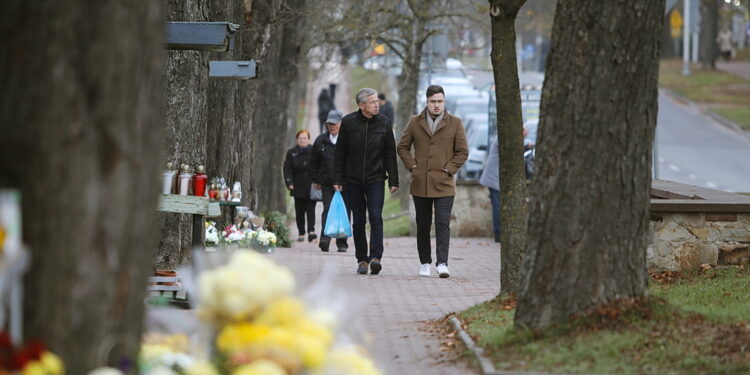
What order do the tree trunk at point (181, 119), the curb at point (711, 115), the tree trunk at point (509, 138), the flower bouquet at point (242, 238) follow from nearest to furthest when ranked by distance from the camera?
the tree trunk at point (509, 138)
the tree trunk at point (181, 119)
the flower bouquet at point (242, 238)
the curb at point (711, 115)

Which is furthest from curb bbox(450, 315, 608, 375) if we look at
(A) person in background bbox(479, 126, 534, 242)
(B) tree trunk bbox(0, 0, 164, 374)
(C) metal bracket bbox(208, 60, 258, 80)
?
(A) person in background bbox(479, 126, 534, 242)

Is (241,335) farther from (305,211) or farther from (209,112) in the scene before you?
(305,211)

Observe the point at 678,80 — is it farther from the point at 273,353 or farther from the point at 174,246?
the point at 273,353

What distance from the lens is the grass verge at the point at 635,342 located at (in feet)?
23.7

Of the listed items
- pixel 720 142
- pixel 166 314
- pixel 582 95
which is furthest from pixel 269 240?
pixel 720 142

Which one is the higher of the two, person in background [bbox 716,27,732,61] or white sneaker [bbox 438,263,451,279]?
person in background [bbox 716,27,732,61]

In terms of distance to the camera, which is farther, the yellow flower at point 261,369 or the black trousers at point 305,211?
the black trousers at point 305,211

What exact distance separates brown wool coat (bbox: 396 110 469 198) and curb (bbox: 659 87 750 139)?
92.5ft

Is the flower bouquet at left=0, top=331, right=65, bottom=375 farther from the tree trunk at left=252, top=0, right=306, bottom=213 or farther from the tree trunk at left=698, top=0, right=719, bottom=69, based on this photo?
the tree trunk at left=698, top=0, right=719, bottom=69

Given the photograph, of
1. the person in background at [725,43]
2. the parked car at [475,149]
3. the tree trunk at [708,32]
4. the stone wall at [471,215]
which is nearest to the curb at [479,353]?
the stone wall at [471,215]

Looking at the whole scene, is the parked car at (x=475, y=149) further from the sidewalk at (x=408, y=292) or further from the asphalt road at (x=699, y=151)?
the sidewalk at (x=408, y=292)

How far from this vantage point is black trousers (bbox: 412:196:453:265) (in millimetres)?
13414

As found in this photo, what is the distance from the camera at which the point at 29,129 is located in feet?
15.6

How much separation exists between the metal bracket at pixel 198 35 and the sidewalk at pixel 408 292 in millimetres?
1955
